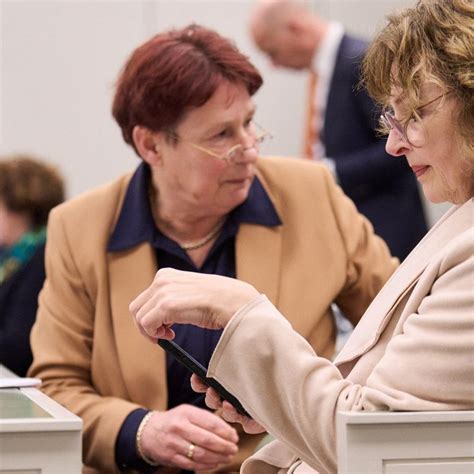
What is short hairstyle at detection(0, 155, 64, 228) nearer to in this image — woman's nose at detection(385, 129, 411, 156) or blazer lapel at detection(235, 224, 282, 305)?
blazer lapel at detection(235, 224, 282, 305)

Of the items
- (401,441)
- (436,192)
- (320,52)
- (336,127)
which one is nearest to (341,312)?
(436,192)

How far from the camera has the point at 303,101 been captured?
269 inches

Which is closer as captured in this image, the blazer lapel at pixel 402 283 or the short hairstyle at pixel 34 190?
the blazer lapel at pixel 402 283

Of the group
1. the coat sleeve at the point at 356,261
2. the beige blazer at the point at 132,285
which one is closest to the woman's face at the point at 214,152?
the beige blazer at the point at 132,285

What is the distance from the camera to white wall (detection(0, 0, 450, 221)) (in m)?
6.31

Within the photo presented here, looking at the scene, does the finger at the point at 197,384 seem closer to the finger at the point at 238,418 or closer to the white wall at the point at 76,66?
the finger at the point at 238,418

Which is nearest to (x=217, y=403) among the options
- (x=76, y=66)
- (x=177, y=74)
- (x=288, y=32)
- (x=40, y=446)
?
(x=40, y=446)

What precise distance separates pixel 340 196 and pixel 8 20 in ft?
12.8

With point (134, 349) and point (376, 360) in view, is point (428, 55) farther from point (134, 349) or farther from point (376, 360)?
point (134, 349)

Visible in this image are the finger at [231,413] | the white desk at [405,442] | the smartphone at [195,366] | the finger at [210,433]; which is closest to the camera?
the white desk at [405,442]

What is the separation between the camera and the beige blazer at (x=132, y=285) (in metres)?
2.70

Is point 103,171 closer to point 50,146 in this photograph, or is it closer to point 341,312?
point 50,146

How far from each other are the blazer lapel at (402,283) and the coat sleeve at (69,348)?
84cm

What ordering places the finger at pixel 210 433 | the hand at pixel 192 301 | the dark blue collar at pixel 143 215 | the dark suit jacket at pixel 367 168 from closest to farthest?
the hand at pixel 192 301, the finger at pixel 210 433, the dark blue collar at pixel 143 215, the dark suit jacket at pixel 367 168
